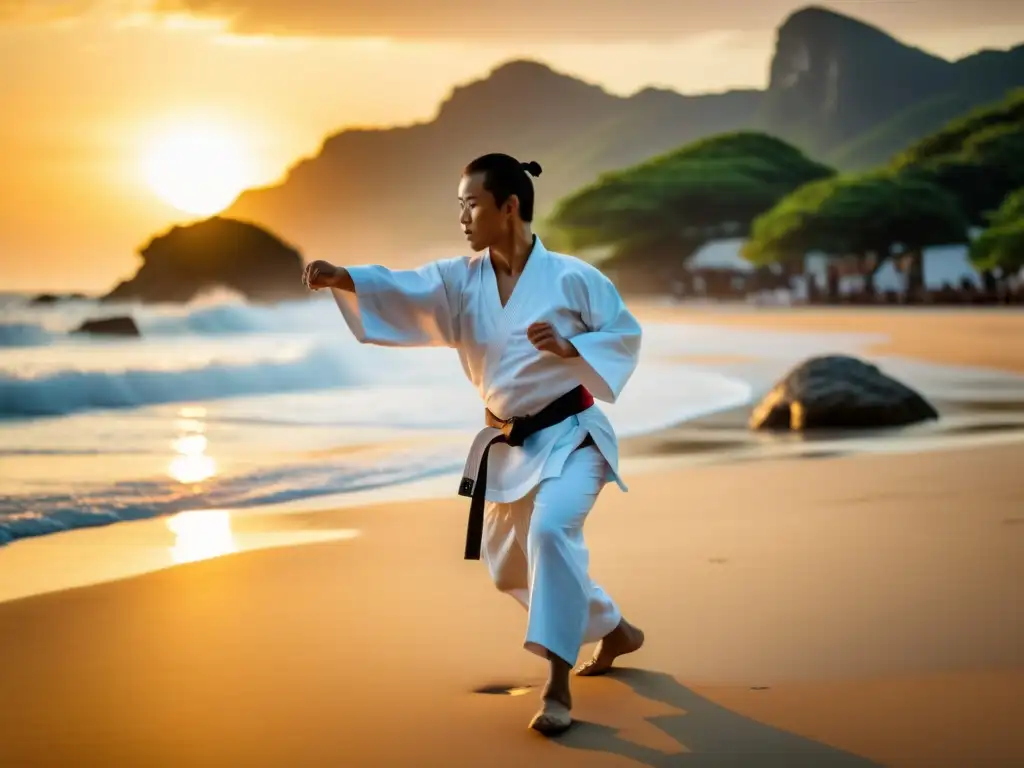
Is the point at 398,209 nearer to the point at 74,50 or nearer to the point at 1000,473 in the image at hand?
the point at 74,50

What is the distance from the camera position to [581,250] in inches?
2645

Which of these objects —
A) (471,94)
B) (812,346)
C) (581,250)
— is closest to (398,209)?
(471,94)

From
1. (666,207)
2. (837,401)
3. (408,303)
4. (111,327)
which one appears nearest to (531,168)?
(408,303)

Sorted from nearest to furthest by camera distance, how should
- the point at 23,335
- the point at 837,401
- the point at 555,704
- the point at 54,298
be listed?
the point at 555,704 → the point at 837,401 → the point at 23,335 → the point at 54,298

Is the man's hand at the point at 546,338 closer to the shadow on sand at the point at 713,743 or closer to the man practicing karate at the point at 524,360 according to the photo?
the man practicing karate at the point at 524,360

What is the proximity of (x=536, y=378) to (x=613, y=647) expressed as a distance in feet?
2.46

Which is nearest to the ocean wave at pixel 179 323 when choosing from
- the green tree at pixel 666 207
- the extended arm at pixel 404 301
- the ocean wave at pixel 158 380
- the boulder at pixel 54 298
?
the boulder at pixel 54 298

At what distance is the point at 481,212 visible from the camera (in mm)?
3594

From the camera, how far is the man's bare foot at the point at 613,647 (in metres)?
3.74

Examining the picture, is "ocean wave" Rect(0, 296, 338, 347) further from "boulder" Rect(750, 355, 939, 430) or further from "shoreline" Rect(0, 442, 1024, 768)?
"shoreline" Rect(0, 442, 1024, 768)

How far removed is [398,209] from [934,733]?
4670 inches

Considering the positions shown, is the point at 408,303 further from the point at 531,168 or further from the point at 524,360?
the point at 531,168

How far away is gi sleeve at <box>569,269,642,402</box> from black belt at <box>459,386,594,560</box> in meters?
0.06

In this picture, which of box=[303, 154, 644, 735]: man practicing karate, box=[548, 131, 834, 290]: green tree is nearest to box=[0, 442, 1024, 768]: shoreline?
box=[303, 154, 644, 735]: man practicing karate
